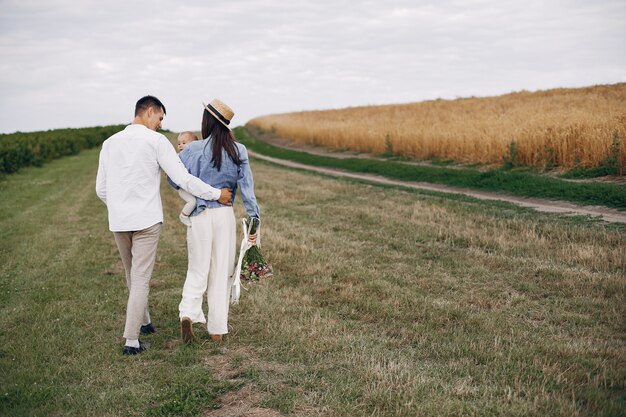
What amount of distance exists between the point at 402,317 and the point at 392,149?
21721 mm

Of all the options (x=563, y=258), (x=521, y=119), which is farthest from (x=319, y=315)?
(x=521, y=119)

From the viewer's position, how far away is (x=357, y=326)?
20.7ft

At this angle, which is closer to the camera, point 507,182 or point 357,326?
point 357,326

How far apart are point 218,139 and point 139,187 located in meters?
0.91

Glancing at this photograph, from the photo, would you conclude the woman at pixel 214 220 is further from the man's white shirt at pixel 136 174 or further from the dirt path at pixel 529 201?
the dirt path at pixel 529 201

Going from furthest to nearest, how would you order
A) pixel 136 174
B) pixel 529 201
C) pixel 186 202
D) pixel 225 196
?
pixel 529 201
pixel 186 202
pixel 225 196
pixel 136 174

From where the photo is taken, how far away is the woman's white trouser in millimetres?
5840

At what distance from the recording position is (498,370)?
4.98m

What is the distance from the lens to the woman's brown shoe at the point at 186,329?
5891 millimetres

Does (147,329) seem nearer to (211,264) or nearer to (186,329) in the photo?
(186,329)

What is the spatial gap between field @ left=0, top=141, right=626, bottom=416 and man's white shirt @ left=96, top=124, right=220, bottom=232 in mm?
1411

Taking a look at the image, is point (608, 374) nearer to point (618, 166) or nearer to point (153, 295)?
point (153, 295)

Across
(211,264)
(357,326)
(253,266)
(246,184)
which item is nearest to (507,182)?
(357,326)

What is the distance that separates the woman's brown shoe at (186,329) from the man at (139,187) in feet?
1.42
